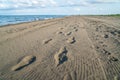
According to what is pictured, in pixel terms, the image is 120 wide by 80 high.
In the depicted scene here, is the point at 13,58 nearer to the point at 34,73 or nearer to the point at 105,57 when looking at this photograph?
the point at 34,73

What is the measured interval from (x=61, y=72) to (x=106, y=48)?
3.84 meters

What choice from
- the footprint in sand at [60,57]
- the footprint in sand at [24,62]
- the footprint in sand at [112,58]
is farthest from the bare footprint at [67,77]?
the footprint in sand at [112,58]

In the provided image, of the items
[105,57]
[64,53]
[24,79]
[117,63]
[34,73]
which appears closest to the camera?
[24,79]

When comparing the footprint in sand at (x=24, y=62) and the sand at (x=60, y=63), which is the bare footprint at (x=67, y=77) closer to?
the sand at (x=60, y=63)

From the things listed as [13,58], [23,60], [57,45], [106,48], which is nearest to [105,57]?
[106,48]

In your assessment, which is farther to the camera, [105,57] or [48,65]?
[105,57]

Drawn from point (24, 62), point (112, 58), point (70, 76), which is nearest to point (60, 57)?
point (24, 62)

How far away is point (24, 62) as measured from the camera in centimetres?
668

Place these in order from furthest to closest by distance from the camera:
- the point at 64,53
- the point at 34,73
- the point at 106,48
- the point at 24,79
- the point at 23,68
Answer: the point at 106,48 → the point at 64,53 → the point at 23,68 → the point at 34,73 → the point at 24,79

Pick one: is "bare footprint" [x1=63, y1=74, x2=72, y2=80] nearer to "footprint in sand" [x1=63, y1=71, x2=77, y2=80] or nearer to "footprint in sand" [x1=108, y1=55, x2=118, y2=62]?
"footprint in sand" [x1=63, y1=71, x2=77, y2=80]

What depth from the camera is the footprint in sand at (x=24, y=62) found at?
623cm

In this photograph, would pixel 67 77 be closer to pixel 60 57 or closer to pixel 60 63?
pixel 60 63

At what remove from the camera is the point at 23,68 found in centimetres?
614

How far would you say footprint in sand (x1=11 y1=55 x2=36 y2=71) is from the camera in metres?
6.23
